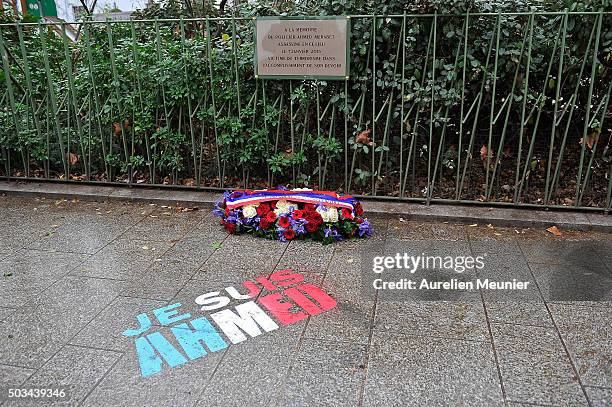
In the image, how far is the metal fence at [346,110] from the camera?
16.3 feet

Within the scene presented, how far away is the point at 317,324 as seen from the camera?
131 inches

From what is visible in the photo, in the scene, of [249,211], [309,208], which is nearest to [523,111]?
[309,208]

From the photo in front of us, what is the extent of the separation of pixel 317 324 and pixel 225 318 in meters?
0.58

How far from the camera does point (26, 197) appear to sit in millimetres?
6062

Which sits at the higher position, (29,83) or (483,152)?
(29,83)

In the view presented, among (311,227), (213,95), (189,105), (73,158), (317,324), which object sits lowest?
(317,324)

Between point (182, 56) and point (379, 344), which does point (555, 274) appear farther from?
point (182, 56)

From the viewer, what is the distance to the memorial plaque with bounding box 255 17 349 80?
16.5 feet

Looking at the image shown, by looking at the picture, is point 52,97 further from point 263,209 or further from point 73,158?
point 263,209

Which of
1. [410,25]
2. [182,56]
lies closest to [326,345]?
[410,25]

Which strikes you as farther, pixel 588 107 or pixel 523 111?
pixel 523 111

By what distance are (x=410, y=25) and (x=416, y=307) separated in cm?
277

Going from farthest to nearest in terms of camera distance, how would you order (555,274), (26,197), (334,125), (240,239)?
(26,197) → (334,125) → (240,239) → (555,274)

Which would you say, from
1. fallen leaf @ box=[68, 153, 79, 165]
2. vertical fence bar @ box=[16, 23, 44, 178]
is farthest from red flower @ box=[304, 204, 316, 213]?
vertical fence bar @ box=[16, 23, 44, 178]
